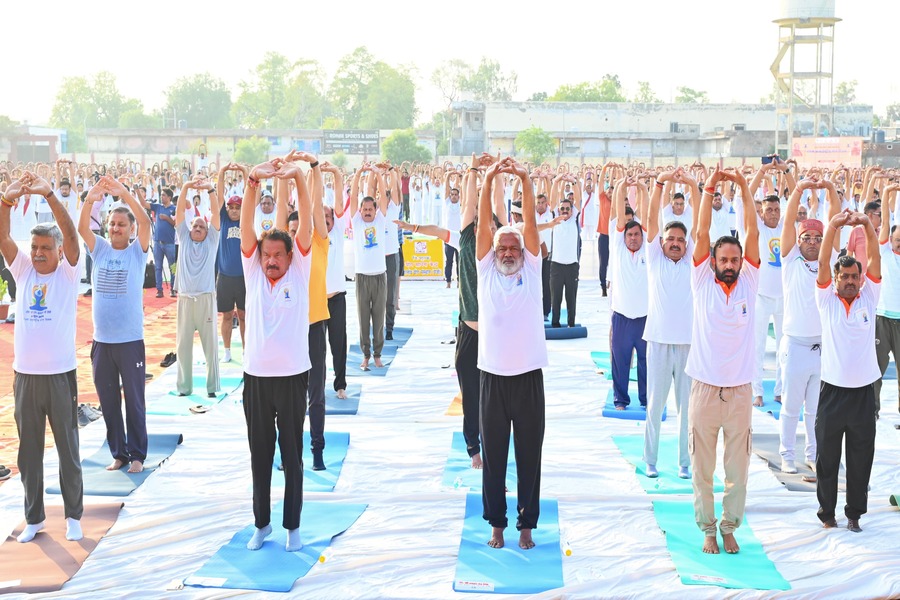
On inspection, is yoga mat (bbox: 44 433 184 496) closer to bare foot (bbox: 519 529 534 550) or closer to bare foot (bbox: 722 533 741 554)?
bare foot (bbox: 519 529 534 550)

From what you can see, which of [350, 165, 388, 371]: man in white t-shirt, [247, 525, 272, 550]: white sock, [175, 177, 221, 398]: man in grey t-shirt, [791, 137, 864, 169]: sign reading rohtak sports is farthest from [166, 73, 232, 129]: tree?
[247, 525, 272, 550]: white sock

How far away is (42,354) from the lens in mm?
6152

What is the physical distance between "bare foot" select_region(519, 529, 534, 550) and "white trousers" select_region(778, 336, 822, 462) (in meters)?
2.61

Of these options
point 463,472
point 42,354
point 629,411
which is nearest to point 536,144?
point 629,411

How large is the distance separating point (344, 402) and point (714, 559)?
191 inches

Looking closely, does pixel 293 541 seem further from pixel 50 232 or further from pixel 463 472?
pixel 50 232

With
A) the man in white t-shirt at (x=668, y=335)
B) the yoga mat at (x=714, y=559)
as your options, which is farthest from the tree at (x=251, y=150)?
the yoga mat at (x=714, y=559)

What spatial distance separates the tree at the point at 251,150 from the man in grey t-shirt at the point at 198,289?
146 feet

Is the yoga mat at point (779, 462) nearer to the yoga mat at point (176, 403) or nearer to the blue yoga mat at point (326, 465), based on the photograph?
the blue yoga mat at point (326, 465)

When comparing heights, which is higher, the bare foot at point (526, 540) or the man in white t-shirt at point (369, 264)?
the man in white t-shirt at point (369, 264)

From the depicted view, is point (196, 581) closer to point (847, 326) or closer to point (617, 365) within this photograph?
point (847, 326)

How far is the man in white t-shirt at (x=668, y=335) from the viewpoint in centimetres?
750

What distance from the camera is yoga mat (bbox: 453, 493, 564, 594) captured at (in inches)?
218

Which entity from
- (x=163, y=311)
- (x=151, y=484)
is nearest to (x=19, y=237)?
(x=163, y=311)
